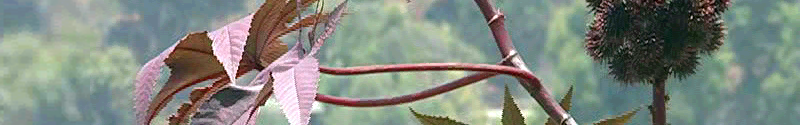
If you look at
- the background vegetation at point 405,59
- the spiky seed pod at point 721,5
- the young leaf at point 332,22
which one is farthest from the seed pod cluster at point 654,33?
the background vegetation at point 405,59

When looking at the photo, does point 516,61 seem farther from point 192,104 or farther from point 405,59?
point 405,59

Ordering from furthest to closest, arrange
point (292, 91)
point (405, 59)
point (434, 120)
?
point (405, 59) → point (434, 120) → point (292, 91)

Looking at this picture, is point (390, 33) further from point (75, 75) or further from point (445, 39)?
point (75, 75)

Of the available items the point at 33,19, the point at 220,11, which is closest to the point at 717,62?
the point at 220,11

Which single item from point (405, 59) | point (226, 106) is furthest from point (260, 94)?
point (405, 59)

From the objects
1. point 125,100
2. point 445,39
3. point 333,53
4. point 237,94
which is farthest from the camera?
point 445,39

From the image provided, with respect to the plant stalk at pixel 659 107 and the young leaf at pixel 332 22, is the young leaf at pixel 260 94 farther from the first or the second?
the plant stalk at pixel 659 107
